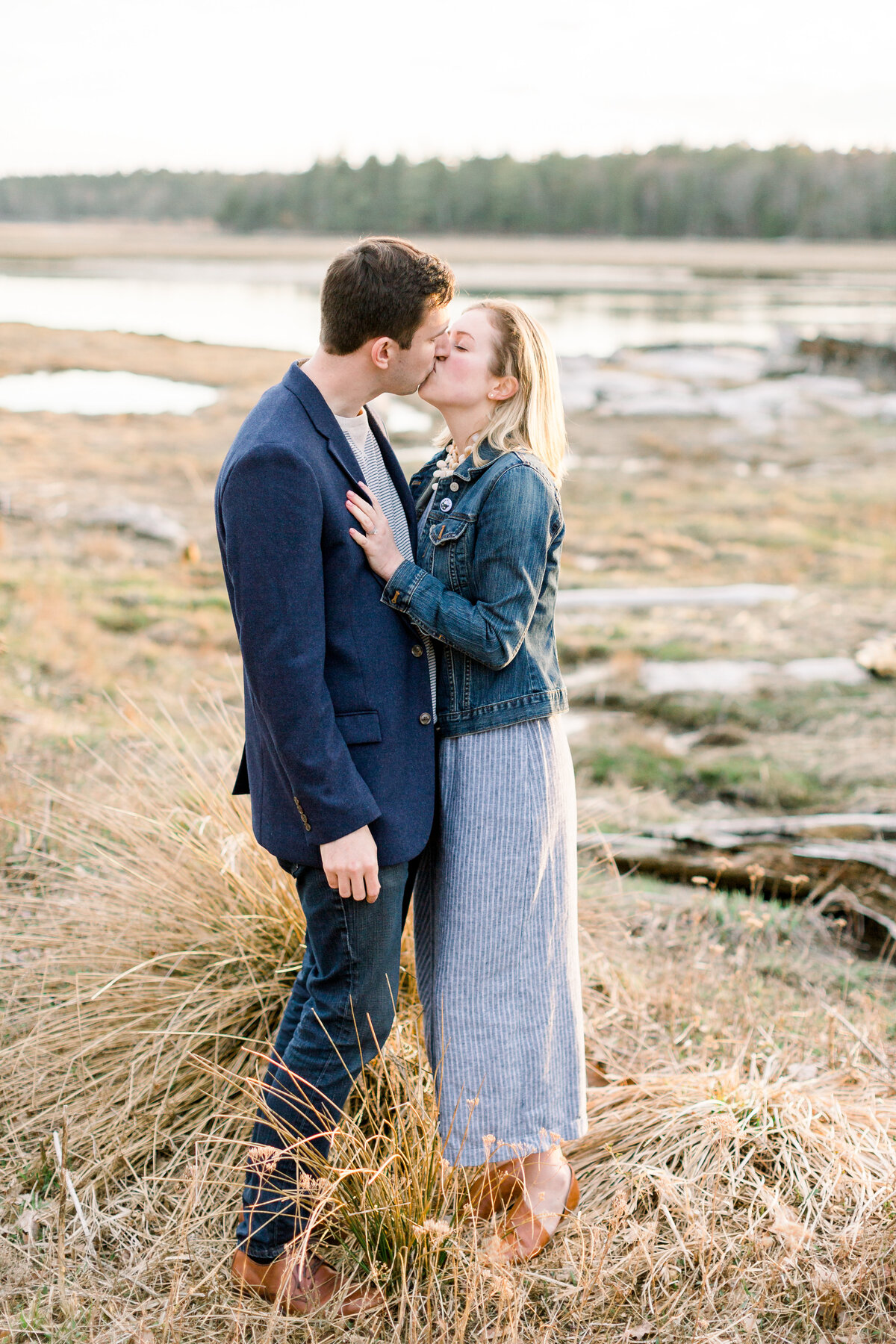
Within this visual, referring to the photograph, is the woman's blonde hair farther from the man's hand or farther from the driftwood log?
the driftwood log

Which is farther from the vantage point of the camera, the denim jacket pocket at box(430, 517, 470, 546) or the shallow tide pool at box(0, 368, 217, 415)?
the shallow tide pool at box(0, 368, 217, 415)

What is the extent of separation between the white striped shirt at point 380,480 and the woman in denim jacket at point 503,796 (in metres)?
0.05

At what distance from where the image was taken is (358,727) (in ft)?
7.55

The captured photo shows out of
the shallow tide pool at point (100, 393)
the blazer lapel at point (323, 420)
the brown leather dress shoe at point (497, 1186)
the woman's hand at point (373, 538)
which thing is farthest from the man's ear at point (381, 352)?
the shallow tide pool at point (100, 393)

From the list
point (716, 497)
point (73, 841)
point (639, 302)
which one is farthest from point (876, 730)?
point (639, 302)

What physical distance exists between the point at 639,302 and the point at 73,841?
63301 mm

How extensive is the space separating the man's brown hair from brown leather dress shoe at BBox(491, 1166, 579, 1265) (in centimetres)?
197

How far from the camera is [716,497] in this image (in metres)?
14.9

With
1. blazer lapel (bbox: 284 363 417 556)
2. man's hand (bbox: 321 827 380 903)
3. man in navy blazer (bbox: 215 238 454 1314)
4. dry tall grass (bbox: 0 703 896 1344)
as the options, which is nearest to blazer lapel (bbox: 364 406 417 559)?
man in navy blazer (bbox: 215 238 454 1314)

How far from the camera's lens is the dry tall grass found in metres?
2.39

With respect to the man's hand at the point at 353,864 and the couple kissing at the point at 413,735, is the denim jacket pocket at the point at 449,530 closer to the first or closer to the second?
the couple kissing at the point at 413,735

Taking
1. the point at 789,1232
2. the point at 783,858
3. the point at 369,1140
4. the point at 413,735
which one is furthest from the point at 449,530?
the point at 783,858

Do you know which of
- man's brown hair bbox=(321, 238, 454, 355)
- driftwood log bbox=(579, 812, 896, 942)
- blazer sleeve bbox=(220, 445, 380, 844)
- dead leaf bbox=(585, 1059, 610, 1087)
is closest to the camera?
blazer sleeve bbox=(220, 445, 380, 844)

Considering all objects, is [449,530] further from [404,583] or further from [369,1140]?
[369,1140]
